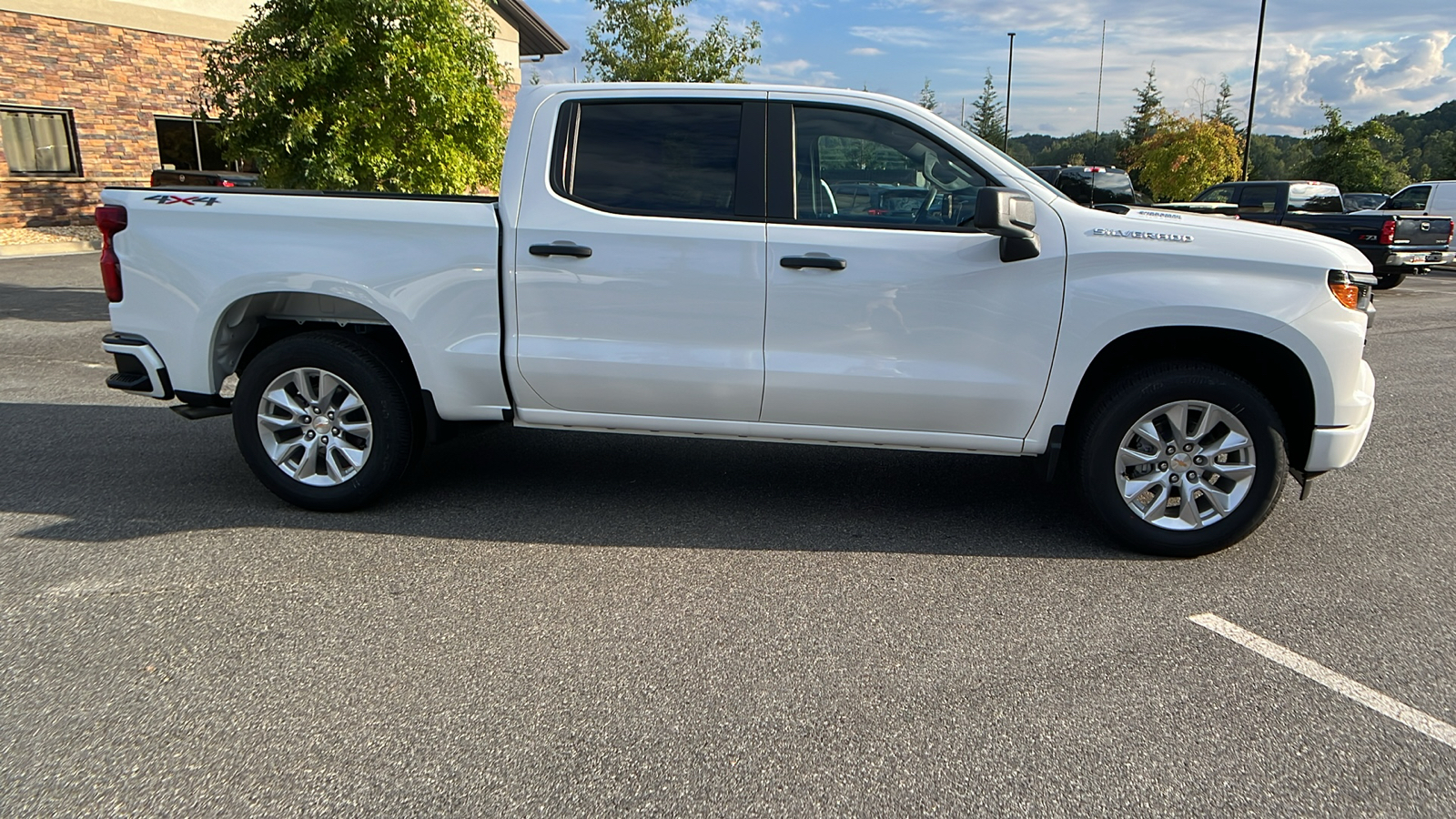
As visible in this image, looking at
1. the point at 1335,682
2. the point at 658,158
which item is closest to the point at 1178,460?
the point at 1335,682

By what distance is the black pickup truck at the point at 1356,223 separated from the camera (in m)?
15.5

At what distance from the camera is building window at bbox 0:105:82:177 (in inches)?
719

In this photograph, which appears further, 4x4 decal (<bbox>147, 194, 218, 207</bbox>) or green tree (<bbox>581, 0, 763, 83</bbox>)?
green tree (<bbox>581, 0, 763, 83</bbox>)

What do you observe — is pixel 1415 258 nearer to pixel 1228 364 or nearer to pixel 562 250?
pixel 1228 364

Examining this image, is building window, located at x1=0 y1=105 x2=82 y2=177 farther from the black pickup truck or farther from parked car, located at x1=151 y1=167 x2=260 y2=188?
the black pickup truck

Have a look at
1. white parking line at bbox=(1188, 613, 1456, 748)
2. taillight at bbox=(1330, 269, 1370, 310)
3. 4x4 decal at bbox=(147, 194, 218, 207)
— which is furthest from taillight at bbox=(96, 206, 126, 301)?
taillight at bbox=(1330, 269, 1370, 310)

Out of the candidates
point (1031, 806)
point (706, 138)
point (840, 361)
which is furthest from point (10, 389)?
point (1031, 806)

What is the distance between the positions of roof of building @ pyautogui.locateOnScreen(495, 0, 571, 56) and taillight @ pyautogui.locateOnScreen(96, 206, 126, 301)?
67.8ft

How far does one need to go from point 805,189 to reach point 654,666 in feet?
7.15

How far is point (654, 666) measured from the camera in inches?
132

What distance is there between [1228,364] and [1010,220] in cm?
140

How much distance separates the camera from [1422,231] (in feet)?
52.8

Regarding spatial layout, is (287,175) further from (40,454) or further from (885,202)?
(885,202)

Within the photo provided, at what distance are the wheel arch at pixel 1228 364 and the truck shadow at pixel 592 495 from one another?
0.76 metres
